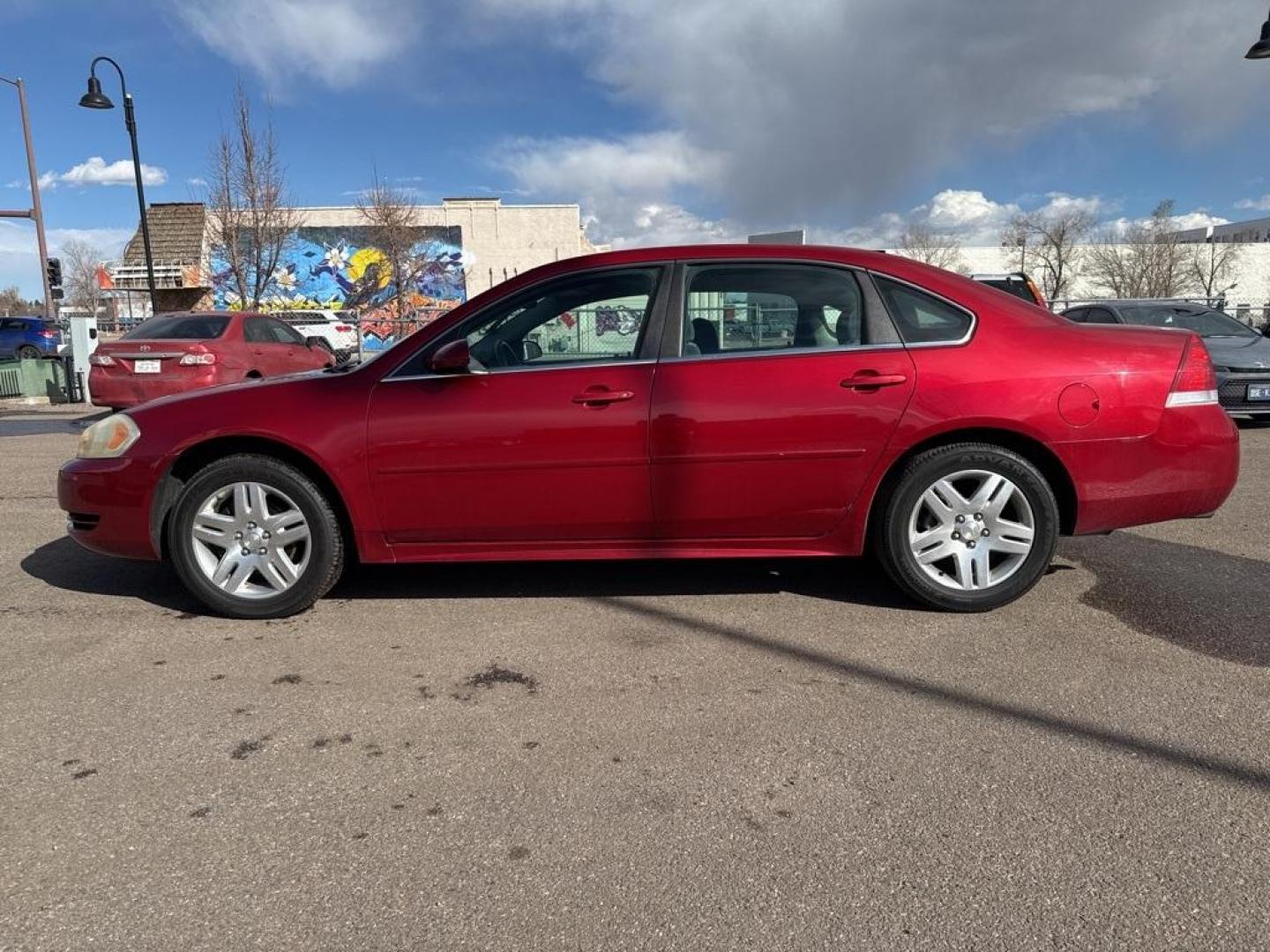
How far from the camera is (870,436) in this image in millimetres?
3715

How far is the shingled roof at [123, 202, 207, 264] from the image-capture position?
3469 centimetres

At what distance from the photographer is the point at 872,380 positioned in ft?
12.1

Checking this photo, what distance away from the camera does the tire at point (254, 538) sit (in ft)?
12.6

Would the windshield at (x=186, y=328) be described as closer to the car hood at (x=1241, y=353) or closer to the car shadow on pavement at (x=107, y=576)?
the car shadow on pavement at (x=107, y=576)

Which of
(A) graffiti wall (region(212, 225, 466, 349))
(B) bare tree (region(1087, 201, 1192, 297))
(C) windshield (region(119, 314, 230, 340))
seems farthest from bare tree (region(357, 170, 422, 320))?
(B) bare tree (region(1087, 201, 1192, 297))

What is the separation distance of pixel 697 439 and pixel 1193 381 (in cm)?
224

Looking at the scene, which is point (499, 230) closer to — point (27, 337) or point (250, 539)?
point (27, 337)

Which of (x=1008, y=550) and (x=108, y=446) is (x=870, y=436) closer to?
(x=1008, y=550)

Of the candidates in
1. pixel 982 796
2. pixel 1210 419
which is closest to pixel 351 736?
pixel 982 796

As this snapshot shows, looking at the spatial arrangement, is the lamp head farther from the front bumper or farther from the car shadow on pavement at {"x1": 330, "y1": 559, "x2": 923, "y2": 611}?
the front bumper

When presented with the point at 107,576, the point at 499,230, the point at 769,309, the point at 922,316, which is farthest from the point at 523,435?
the point at 499,230

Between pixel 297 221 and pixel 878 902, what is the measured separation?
121 feet

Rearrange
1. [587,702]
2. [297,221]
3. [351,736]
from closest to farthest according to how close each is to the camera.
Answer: [351,736]
[587,702]
[297,221]

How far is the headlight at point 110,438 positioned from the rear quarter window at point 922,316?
3507 millimetres
